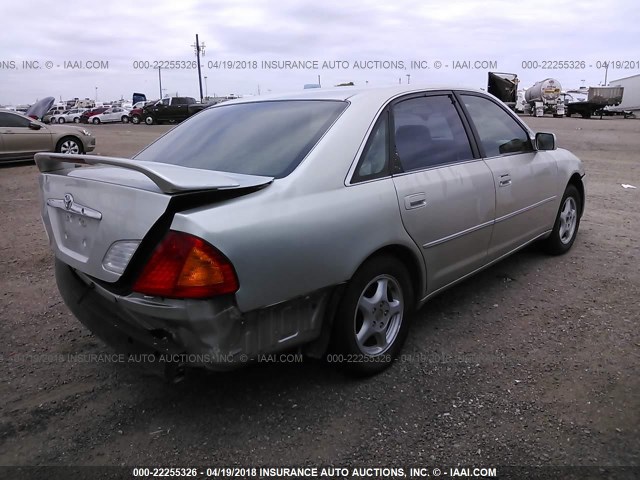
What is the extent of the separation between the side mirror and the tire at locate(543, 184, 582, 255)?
649 mm

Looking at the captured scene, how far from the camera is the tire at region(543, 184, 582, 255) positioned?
4.81 m

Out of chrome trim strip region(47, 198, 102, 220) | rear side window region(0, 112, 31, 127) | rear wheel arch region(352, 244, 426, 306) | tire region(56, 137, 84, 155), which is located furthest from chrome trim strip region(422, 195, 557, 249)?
rear side window region(0, 112, 31, 127)

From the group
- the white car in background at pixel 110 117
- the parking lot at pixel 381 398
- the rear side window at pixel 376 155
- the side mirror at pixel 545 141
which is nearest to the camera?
the parking lot at pixel 381 398

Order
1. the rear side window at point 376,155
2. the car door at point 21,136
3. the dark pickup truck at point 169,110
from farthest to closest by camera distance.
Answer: the dark pickup truck at point 169,110, the car door at point 21,136, the rear side window at point 376,155

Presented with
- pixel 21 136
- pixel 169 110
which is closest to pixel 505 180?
pixel 21 136

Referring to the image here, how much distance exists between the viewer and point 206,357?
2.21 meters

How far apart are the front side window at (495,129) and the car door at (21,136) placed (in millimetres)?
11528

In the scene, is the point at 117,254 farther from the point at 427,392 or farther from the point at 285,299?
the point at 427,392

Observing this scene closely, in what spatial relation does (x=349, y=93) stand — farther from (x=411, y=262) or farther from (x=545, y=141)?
(x=545, y=141)

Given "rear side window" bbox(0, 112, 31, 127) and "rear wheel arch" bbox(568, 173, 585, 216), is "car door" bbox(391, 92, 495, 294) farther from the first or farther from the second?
"rear side window" bbox(0, 112, 31, 127)

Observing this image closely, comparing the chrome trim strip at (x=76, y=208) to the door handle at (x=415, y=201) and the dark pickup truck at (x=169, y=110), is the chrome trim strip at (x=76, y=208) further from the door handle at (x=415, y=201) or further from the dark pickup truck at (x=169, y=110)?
the dark pickup truck at (x=169, y=110)

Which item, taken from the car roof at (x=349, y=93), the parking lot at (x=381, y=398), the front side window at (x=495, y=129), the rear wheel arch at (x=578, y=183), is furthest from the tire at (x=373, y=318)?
the rear wheel arch at (x=578, y=183)

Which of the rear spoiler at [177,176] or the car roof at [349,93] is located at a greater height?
the car roof at [349,93]

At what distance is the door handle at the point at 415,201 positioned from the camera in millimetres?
2910
